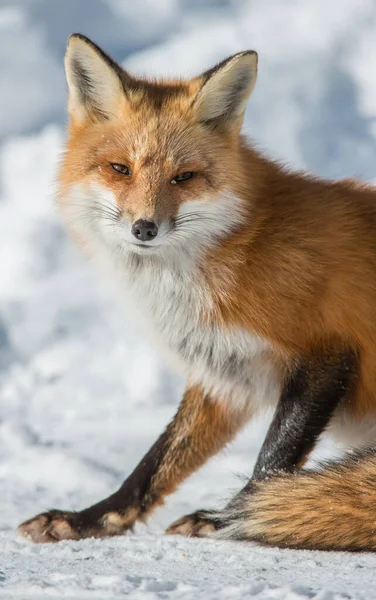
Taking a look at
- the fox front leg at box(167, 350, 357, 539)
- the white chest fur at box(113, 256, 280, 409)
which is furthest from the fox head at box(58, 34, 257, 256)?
the fox front leg at box(167, 350, 357, 539)

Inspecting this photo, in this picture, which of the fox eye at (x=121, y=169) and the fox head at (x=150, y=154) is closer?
the fox head at (x=150, y=154)

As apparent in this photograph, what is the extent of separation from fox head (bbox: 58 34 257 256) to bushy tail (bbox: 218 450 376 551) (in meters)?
1.21

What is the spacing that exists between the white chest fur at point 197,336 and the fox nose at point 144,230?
34 cm

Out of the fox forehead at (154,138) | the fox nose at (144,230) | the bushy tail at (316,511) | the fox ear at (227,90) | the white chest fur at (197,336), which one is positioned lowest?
the bushy tail at (316,511)

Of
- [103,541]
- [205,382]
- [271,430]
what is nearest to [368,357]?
[271,430]

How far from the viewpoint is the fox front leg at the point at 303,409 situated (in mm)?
3500

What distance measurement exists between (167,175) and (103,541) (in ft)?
5.63

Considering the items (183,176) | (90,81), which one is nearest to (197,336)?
(183,176)

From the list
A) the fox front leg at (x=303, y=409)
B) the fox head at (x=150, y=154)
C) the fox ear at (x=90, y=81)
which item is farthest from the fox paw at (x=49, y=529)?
the fox ear at (x=90, y=81)

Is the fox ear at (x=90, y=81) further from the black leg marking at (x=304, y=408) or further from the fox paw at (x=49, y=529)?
the fox paw at (x=49, y=529)

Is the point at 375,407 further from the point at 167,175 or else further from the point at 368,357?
the point at 167,175

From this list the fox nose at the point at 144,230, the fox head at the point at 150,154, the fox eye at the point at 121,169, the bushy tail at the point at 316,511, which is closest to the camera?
the bushy tail at the point at 316,511

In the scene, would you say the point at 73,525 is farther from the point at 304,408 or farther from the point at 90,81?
the point at 90,81

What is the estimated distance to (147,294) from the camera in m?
3.74
